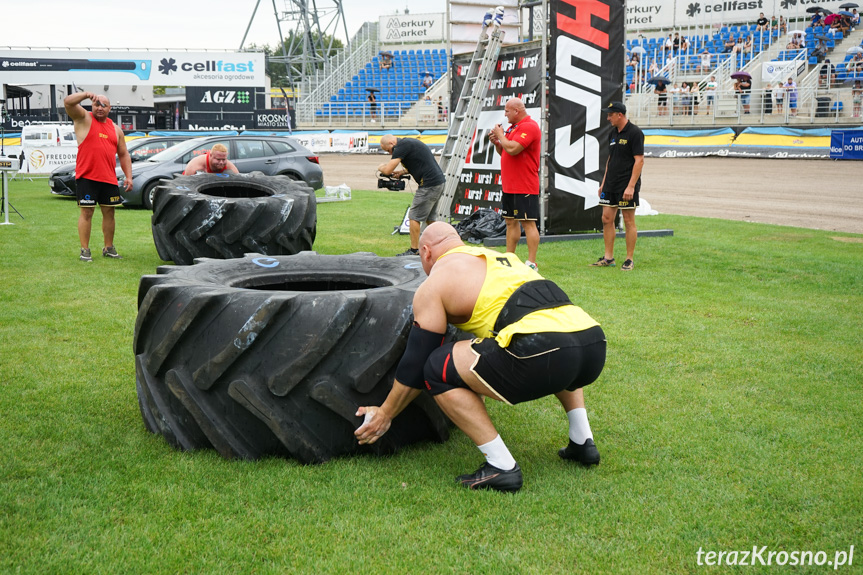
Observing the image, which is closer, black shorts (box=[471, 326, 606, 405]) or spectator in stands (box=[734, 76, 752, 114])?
black shorts (box=[471, 326, 606, 405])

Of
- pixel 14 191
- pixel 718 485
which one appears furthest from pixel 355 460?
pixel 14 191

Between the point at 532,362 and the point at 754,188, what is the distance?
16425 millimetres

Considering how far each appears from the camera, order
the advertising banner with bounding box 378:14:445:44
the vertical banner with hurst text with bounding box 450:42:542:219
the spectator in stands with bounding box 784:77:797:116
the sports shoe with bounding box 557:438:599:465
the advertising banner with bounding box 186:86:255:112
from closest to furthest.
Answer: the sports shoe with bounding box 557:438:599:465 < the vertical banner with hurst text with bounding box 450:42:542:219 < the spectator in stands with bounding box 784:77:797:116 < the advertising banner with bounding box 186:86:255:112 < the advertising banner with bounding box 378:14:445:44

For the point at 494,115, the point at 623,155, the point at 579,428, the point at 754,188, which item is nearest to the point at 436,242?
the point at 579,428

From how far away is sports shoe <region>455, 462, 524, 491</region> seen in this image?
10.5ft

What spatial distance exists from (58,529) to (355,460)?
121 cm

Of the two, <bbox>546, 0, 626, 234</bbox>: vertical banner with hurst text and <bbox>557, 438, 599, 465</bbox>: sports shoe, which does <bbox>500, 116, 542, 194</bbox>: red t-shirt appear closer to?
<bbox>546, 0, 626, 234</bbox>: vertical banner with hurst text

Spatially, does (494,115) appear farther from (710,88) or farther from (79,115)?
(710,88)

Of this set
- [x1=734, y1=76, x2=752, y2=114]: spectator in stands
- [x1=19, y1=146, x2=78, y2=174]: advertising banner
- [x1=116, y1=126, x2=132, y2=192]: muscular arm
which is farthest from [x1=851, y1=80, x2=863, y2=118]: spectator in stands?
[x1=116, y1=126, x2=132, y2=192]: muscular arm

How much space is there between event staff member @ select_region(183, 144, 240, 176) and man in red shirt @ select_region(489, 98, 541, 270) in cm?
331

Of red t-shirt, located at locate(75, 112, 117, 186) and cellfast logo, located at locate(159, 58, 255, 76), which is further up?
cellfast logo, located at locate(159, 58, 255, 76)

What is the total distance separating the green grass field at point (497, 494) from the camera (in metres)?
2.74

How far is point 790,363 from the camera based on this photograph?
16.5 feet

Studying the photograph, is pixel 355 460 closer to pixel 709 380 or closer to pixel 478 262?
pixel 478 262
